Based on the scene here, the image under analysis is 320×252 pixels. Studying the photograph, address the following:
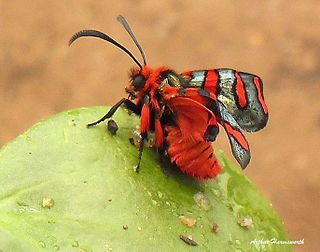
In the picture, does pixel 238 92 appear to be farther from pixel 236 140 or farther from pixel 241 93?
pixel 236 140

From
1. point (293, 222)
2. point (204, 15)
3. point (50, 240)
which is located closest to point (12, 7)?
point (204, 15)

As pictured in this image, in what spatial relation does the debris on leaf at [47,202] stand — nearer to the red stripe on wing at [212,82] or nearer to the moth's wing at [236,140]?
the moth's wing at [236,140]

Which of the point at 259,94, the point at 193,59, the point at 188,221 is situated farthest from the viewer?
the point at 193,59

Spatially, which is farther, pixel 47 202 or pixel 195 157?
pixel 195 157

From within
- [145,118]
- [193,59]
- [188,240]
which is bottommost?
[193,59]

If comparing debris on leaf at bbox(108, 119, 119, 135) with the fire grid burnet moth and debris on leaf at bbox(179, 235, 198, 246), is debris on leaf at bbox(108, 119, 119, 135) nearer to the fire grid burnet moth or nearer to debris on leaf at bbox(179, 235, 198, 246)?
the fire grid burnet moth

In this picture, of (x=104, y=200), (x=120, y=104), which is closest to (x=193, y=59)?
(x=120, y=104)

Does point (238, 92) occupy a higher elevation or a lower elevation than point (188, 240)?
higher
